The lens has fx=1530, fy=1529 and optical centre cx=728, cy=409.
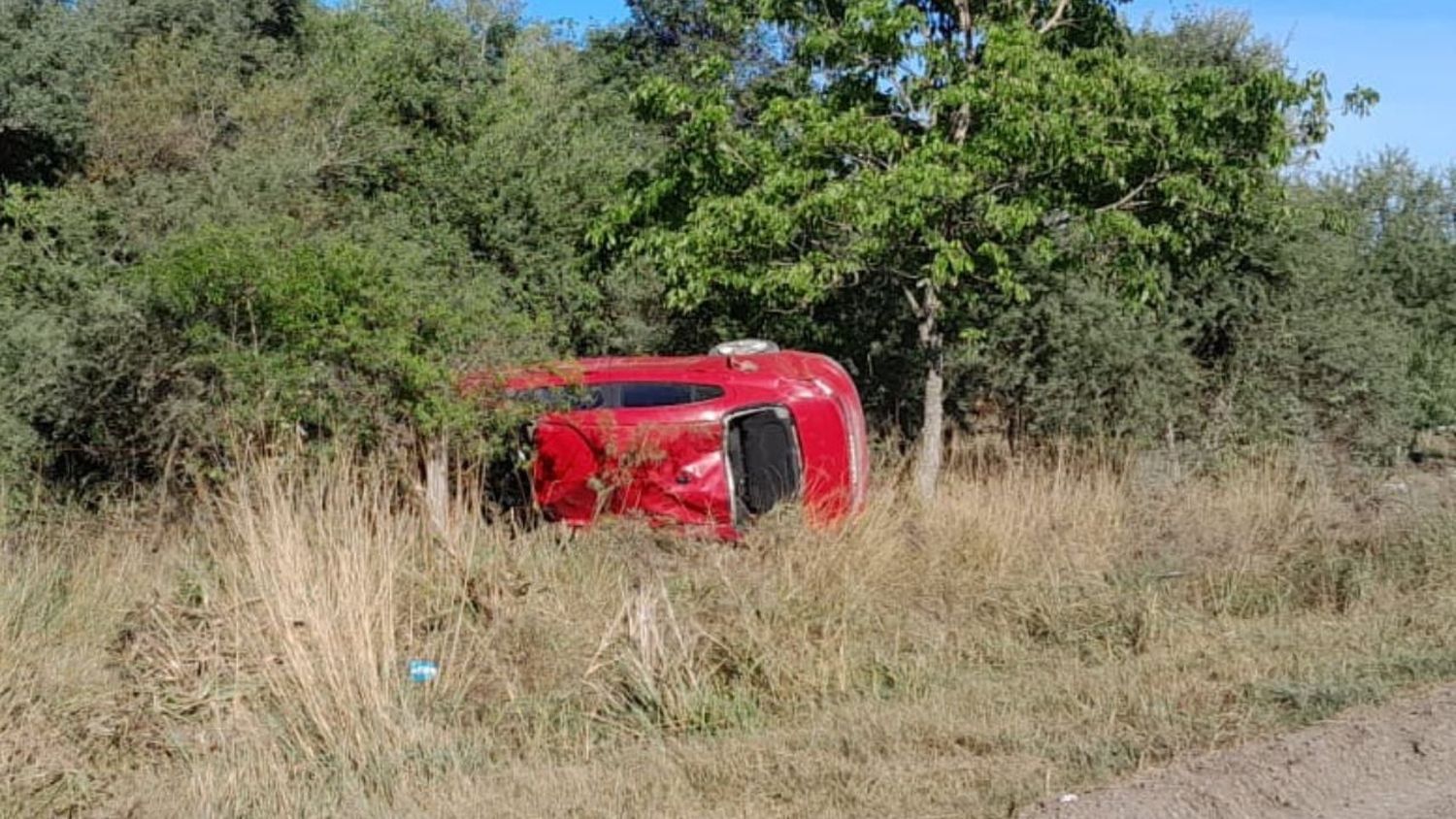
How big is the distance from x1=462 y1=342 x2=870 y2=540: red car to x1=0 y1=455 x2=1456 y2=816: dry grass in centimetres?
118

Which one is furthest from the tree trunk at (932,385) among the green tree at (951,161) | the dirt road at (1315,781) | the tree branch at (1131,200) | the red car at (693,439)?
the dirt road at (1315,781)

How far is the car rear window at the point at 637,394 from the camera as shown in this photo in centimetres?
1130

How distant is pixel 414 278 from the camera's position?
38.4 ft

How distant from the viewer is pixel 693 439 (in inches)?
440

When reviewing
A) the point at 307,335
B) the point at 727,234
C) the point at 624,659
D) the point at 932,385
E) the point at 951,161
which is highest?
the point at 951,161

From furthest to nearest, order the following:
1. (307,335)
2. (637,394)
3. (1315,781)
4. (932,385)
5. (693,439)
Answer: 1. (932,385)
2. (637,394)
3. (693,439)
4. (307,335)
5. (1315,781)

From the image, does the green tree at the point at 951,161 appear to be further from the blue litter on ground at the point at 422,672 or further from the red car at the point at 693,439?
the blue litter on ground at the point at 422,672

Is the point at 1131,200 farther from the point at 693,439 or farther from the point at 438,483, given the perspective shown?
the point at 438,483

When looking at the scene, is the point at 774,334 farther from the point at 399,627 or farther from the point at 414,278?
the point at 399,627

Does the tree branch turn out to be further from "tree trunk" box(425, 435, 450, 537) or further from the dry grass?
"tree trunk" box(425, 435, 450, 537)

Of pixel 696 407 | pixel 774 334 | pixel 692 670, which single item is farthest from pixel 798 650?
pixel 774 334

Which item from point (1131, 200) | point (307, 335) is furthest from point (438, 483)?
point (1131, 200)

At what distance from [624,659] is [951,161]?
652 centimetres

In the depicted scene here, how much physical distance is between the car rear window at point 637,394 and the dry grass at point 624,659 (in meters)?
2.00
